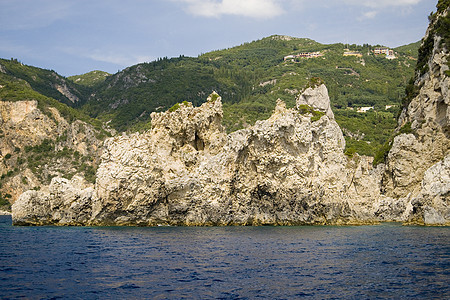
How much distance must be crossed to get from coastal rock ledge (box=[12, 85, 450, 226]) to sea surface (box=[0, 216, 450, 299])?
9.17 meters

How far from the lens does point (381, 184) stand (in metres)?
81.0

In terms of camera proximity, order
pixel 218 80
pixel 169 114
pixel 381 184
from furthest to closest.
→ pixel 218 80
pixel 381 184
pixel 169 114

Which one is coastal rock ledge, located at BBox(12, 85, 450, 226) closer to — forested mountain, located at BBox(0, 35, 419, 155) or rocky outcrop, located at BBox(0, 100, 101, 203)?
rocky outcrop, located at BBox(0, 100, 101, 203)

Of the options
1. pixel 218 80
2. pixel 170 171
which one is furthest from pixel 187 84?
pixel 170 171

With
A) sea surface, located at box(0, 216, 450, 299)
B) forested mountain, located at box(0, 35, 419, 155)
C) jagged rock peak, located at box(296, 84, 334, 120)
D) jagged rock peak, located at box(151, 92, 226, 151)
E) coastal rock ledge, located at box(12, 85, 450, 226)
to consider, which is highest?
forested mountain, located at box(0, 35, 419, 155)

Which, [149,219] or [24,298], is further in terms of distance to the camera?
[149,219]

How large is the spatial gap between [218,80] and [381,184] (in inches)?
4889

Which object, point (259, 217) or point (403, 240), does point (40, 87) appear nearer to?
point (259, 217)

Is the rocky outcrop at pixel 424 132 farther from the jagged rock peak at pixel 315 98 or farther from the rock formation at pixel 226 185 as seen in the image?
the rock formation at pixel 226 185

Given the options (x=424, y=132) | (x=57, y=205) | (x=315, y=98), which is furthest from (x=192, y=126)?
(x=424, y=132)

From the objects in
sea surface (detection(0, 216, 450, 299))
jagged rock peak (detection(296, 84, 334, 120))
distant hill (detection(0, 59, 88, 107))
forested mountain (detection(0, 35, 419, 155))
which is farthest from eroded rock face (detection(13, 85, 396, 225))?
distant hill (detection(0, 59, 88, 107))

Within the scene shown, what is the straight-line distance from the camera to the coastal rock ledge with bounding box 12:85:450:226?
175 ft

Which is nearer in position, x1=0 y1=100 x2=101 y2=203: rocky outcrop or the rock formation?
the rock formation

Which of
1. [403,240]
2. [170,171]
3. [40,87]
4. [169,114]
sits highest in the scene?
[40,87]
